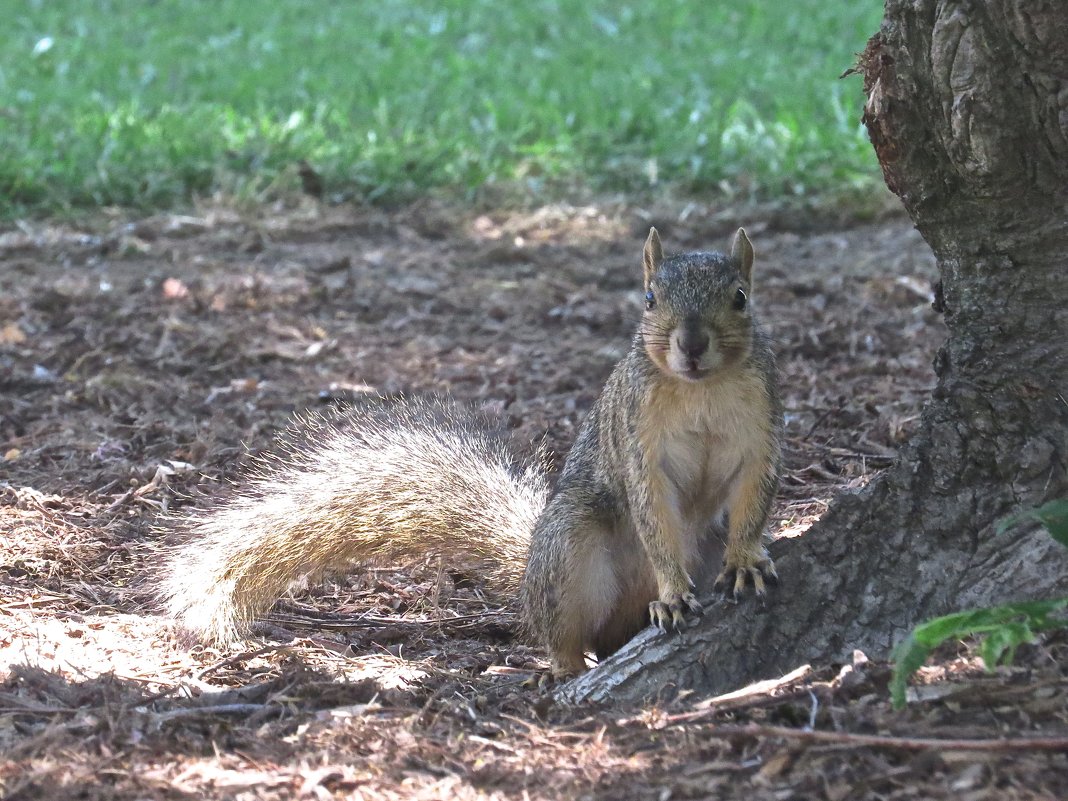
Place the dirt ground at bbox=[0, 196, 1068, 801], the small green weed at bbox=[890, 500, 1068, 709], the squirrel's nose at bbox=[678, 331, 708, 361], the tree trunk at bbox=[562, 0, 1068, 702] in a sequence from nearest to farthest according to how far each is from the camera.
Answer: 1. the small green weed at bbox=[890, 500, 1068, 709]
2. the dirt ground at bbox=[0, 196, 1068, 801]
3. the tree trunk at bbox=[562, 0, 1068, 702]
4. the squirrel's nose at bbox=[678, 331, 708, 361]

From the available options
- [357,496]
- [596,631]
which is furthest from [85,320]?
[596,631]

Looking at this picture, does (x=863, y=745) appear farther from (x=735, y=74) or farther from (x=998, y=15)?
(x=735, y=74)

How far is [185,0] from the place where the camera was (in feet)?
41.9

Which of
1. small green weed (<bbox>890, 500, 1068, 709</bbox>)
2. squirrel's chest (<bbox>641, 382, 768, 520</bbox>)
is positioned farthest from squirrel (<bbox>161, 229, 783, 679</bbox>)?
small green weed (<bbox>890, 500, 1068, 709</bbox>)

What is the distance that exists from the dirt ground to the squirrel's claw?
0.30 meters

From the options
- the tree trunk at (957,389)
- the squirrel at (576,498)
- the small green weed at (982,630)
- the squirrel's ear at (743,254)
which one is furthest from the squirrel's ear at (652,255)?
the small green weed at (982,630)

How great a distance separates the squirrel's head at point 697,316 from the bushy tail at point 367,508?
0.99m

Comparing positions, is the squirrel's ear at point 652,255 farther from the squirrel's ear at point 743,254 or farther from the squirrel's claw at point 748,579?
the squirrel's claw at point 748,579

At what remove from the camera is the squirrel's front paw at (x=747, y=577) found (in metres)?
3.12

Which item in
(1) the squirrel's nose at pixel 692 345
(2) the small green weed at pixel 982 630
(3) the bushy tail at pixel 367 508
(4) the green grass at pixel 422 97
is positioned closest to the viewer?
(2) the small green weed at pixel 982 630

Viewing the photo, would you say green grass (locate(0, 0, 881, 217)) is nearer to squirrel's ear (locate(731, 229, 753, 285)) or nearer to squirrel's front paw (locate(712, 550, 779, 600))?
squirrel's ear (locate(731, 229, 753, 285))

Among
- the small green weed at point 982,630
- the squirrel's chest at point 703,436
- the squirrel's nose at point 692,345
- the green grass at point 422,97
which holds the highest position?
the green grass at point 422,97

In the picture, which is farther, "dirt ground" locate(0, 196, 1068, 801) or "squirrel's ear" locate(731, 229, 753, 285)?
"squirrel's ear" locate(731, 229, 753, 285)

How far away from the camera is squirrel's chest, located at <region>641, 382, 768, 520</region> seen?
3.24 meters
